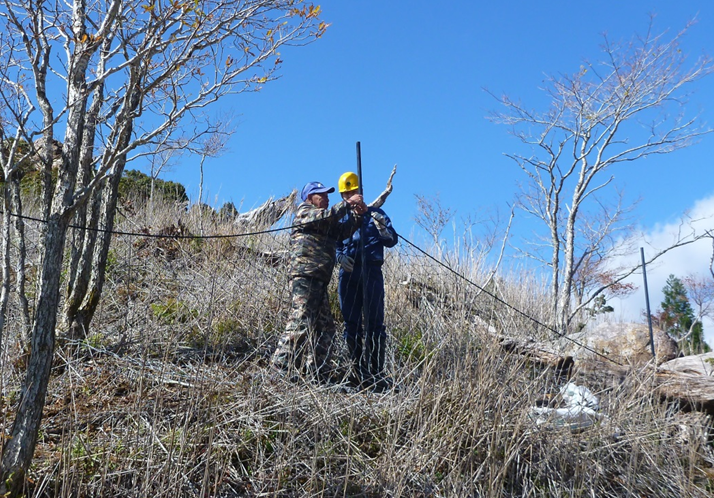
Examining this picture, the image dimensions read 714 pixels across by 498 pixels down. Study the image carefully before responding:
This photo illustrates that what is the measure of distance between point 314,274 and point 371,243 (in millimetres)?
653

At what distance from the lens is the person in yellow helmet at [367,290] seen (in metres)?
5.37

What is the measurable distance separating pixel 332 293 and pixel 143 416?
3318 millimetres

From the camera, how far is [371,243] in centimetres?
545

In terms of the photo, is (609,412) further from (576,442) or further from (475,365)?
(475,365)

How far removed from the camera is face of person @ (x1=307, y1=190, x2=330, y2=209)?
5.36 meters

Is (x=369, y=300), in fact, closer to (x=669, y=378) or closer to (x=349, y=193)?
(x=349, y=193)

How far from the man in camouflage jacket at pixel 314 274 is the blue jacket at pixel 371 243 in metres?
0.23

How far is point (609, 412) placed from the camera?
4941 mm

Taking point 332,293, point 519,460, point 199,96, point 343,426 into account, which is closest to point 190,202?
point 332,293

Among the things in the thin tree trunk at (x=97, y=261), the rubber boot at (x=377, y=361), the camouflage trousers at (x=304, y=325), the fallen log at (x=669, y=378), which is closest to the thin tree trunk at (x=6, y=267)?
the thin tree trunk at (x=97, y=261)

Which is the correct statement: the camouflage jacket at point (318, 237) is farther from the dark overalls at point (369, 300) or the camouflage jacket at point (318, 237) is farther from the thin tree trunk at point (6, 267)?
the thin tree trunk at point (6, 267)

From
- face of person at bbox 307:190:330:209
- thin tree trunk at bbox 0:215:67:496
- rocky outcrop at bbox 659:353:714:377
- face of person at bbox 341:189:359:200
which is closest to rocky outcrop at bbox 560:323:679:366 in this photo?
rocky outcrop at bbox 659:353:714:377

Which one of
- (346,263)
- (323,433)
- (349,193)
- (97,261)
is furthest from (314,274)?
(97,261)

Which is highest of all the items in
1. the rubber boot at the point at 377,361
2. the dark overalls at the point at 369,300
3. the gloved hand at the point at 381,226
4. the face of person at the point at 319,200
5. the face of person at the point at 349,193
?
the face of person at the point at 349,193
